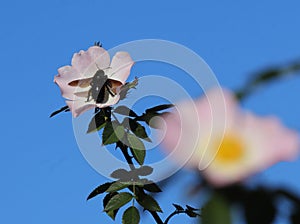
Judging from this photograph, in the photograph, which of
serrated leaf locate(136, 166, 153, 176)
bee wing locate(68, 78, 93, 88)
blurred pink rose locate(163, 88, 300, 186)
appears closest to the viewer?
blurred pink rose locate(163, 88, 300, 186)

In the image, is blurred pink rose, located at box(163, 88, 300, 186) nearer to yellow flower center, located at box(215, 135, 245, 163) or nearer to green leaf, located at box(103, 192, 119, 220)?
yellow flower center, located at box(215, 135, 245, 163)

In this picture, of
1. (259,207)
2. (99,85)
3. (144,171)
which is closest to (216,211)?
(259,207)

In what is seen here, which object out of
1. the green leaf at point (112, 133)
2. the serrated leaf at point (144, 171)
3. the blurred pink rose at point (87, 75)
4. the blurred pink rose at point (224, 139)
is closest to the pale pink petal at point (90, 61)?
the blurred pink rose at point (87, 75)

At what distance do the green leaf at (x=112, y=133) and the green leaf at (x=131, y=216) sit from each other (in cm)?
15

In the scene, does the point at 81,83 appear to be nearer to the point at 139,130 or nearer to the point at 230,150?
the point at 139,130

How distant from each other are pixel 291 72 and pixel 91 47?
3.99 ft

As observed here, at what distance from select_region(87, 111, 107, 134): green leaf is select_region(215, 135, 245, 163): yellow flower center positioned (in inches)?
43.6

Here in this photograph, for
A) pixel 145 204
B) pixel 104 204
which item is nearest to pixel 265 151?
pixel 145 204

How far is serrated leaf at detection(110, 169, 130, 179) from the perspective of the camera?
4.61 feet

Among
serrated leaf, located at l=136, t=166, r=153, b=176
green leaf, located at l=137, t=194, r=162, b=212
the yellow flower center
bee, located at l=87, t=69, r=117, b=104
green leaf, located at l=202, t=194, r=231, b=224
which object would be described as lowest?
green leaf, located at l=202, t=194, r=231, b=224

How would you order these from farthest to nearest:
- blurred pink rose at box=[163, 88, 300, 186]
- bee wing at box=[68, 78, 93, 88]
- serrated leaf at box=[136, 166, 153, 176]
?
bee wing at box=[68, 78, 93, 88] → serrated leaf at box=[136, 166, 153, 176] → blurred pink rose at box=[163, 88, 300, 186]

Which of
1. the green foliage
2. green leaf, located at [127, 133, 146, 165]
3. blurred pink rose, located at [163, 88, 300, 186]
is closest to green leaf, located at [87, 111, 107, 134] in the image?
the green foliage

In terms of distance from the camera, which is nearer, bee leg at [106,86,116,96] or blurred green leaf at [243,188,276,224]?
blurred green leaf at [243,188,276,224]

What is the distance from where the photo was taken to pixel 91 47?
5.24 ft
